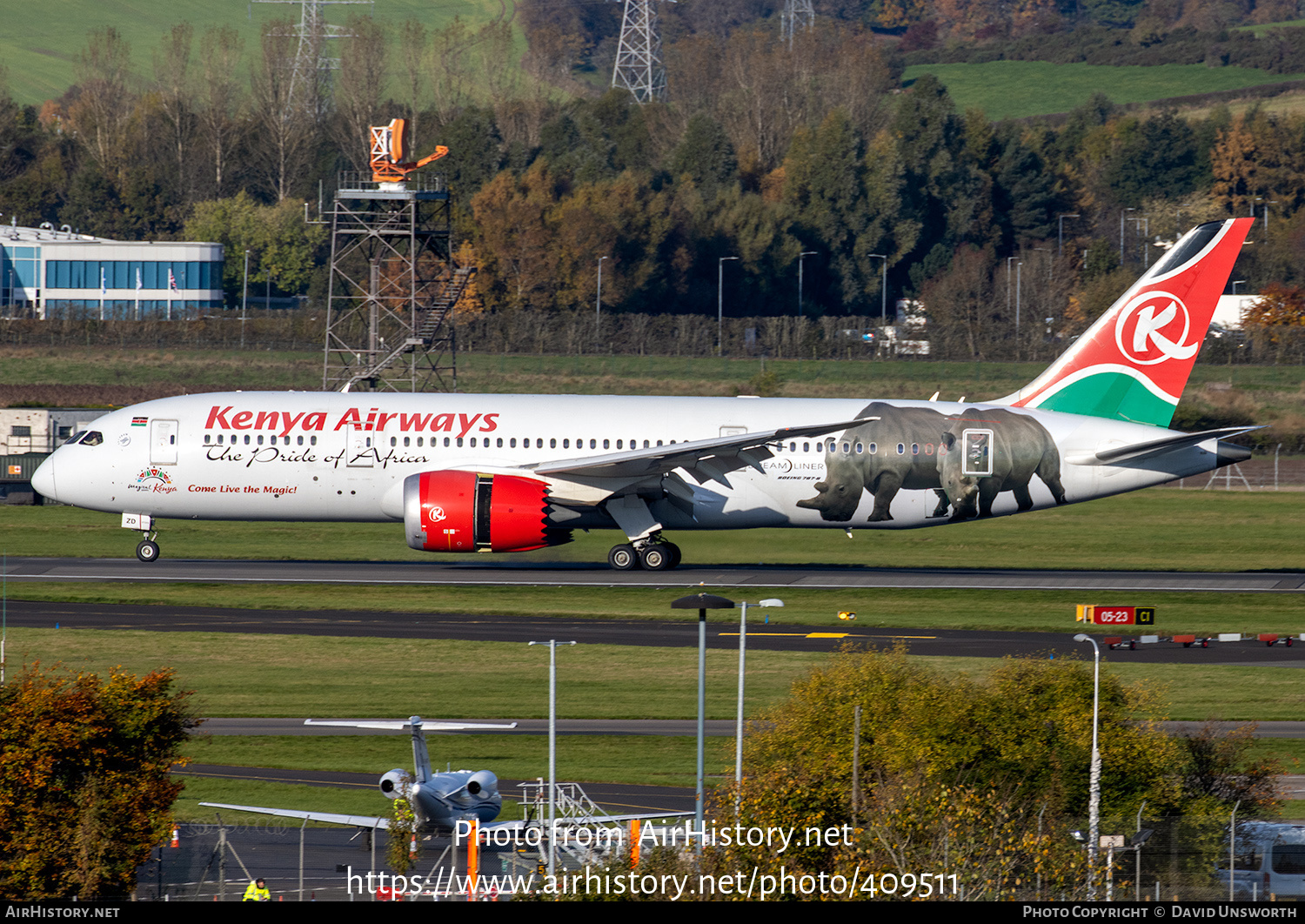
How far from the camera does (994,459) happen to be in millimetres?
48625

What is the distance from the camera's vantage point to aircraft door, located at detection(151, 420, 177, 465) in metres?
48.6

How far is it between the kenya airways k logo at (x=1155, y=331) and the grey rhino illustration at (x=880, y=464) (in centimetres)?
668

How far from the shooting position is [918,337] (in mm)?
122500

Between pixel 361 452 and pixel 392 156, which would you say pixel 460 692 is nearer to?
pixel 361 452

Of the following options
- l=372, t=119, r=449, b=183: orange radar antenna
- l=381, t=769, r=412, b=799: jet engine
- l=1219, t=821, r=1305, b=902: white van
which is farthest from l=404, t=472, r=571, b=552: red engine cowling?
l=372, t=119, r=449, b=183: orange radar antenna

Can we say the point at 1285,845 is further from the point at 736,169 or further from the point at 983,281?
the point at 736,169

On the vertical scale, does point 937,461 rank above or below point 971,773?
above

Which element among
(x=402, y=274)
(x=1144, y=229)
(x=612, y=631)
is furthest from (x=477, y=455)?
(x=1144, y=229)

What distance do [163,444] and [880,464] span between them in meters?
22.1

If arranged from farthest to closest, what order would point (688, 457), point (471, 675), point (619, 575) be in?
1. point (619, 575)
2. point (688, 457)
3. point (471, 675)

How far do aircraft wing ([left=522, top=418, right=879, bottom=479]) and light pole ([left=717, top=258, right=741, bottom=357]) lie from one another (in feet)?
222

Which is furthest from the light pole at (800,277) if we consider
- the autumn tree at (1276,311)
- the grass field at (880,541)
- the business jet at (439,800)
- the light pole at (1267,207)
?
the business jet at (439,800)

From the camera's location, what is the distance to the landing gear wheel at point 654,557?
1950 inches

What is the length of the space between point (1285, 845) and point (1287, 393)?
87.3 metres
